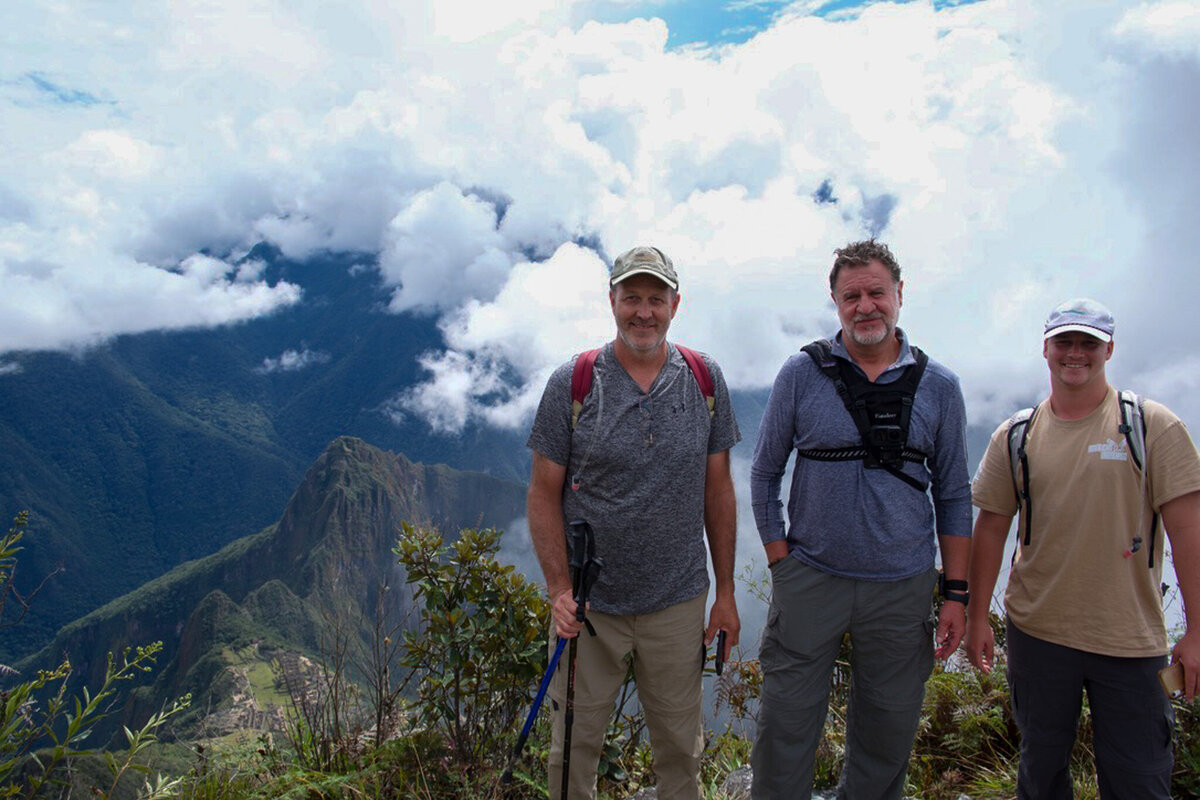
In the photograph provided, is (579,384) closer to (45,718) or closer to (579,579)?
(579,579)

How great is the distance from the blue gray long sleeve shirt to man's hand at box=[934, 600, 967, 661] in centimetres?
25

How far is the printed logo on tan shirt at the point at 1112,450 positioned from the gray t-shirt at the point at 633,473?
1709mm

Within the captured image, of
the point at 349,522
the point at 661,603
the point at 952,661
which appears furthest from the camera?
the point at 349,522

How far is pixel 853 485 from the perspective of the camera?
11.5 ft

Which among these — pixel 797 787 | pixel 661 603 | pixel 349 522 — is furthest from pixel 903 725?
pixel 349 522

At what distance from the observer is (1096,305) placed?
3.53 metres

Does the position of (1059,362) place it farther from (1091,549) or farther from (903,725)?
(903,725)

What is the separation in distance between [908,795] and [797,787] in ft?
4.79

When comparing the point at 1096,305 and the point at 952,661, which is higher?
the point at 1096,305

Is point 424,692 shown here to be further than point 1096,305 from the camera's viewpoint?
Yes

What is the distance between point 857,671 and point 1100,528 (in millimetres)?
1245

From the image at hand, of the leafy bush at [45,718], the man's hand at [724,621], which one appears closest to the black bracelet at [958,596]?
the man's hand at [724,621]

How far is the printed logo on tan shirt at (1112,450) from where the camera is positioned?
3.37 meters

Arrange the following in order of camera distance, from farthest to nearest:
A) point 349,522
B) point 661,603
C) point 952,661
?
point 349,522, point 952,661, point 661,603
